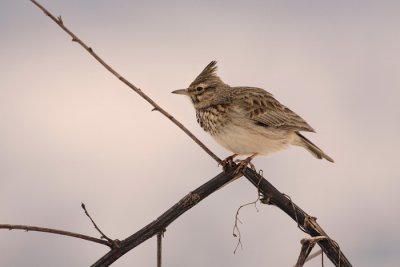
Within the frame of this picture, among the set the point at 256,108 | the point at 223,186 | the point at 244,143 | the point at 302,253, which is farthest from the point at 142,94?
the point at 256,108

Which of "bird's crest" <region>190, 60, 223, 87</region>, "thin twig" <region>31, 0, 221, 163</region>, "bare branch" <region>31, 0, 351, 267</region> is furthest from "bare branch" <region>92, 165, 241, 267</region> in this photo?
"bird's crest" <region>190, 60, 223, 87</region>

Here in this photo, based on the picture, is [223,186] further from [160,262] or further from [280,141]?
[280,141]

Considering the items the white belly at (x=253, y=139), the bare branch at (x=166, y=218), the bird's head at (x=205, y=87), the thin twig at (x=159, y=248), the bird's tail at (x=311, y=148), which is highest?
the bird's head at (x=205, y=87)

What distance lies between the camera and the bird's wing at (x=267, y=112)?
22.6ft

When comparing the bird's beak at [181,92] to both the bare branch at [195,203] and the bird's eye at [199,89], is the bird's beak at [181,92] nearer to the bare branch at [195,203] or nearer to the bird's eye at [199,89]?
the bird's eye at [199,89]

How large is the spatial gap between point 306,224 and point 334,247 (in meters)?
0.20

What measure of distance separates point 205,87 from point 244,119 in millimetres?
731

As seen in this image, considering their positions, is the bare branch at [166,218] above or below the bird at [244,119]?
below

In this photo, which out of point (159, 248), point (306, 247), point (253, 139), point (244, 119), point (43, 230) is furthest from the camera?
point (244, 119)

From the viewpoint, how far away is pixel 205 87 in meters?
7.34

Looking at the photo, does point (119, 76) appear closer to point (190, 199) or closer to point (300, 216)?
point (190, 199)

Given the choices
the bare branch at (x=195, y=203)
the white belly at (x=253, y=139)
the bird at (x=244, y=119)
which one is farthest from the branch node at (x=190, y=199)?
the white belly at (x=253, y=139)

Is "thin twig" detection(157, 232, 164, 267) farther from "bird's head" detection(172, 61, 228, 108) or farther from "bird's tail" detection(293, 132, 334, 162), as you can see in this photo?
"bird's head" detection(172, 61, 228, 108)

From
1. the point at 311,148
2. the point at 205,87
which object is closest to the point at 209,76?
the point at 205,87
